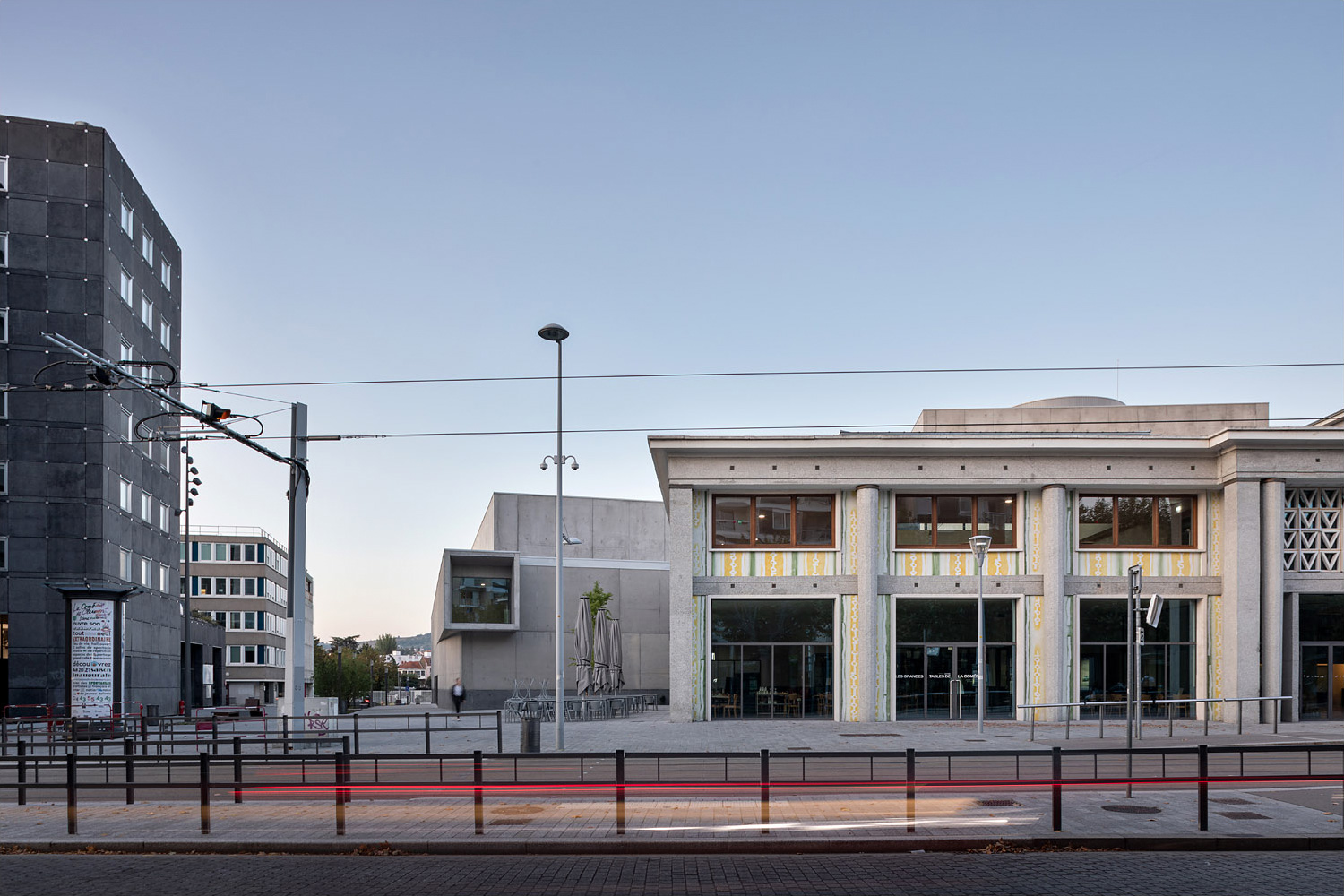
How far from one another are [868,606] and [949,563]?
2910mm

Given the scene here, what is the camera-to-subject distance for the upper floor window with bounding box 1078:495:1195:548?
109ft

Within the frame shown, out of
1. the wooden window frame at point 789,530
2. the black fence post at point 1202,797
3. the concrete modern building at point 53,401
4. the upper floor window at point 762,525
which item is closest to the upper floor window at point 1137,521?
the wooden window frame at point 789,530

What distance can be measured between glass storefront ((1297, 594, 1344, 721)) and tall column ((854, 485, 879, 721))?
12510 millimetres

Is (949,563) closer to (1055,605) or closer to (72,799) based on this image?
(1055,605)

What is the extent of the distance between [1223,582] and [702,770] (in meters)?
23.9

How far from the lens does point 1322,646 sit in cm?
3244

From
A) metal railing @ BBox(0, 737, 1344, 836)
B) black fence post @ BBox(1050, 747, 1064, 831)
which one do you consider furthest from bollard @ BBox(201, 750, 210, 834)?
black fence post @ BBox(1050, 747, 1064, 831)

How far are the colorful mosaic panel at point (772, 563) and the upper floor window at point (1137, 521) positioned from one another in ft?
25.7

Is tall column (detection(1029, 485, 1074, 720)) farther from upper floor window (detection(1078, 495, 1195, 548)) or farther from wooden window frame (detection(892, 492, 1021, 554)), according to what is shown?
upper floor window (detection(1078, 495, 1195, 548))

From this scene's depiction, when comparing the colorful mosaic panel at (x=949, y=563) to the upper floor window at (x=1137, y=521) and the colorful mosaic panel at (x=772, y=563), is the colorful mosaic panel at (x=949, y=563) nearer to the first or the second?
the colorful mosaic panel at (x=772, y=563)

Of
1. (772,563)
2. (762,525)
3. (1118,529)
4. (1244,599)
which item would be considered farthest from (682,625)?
(1244,599)

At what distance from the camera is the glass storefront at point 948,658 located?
32719 mm

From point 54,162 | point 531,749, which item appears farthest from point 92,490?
Result: point 531,749

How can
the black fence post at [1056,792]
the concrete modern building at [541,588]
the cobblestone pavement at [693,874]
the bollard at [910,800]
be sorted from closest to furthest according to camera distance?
the cobblestone pavement at [693,874] < the black fence post at [1056,792] < the bollard at [910,800] < the concrete modern building at [541,588]
